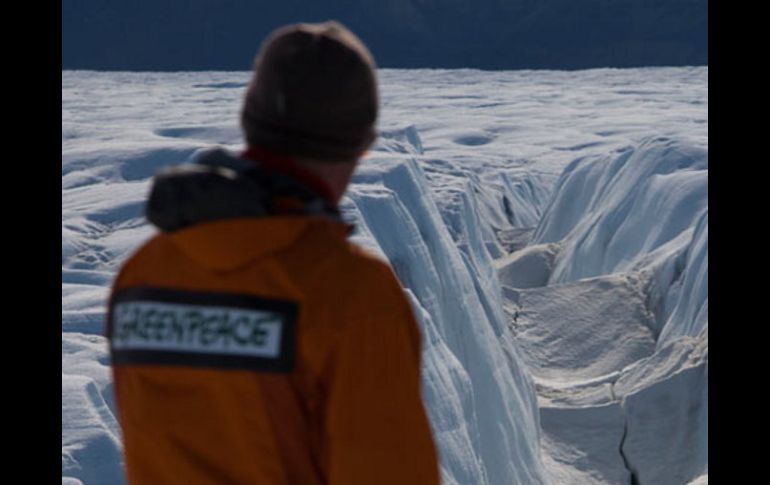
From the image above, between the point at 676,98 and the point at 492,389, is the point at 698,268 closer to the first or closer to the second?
the point at 492,389

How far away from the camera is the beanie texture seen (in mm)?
1030

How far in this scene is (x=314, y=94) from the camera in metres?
1.03

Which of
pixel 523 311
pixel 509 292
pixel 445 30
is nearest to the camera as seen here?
pixel 523 311

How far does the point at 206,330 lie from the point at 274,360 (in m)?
0.07

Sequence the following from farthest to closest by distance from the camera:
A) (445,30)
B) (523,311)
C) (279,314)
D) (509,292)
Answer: (445,30), (509,292), (523,311), (279,314)

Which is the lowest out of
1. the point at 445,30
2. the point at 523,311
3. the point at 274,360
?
the point at 523,311

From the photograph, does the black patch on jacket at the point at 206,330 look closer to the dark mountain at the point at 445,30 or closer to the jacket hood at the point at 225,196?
the jacket hood at the point at 225,196

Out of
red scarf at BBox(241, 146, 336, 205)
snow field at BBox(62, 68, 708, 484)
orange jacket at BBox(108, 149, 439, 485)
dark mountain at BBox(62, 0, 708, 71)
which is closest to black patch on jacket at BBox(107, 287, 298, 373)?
orange jacket at BBox(108, 149, 439, 485)

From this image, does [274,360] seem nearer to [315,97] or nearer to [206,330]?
[206,330]

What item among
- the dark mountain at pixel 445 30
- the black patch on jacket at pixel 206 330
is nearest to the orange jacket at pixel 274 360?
the black patch on jacket at pixel 206 330

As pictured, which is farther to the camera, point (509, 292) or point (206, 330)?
point (509, 292)

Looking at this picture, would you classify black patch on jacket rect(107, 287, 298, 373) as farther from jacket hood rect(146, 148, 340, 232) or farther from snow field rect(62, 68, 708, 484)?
snow field rect(62, 68, 708, 484)

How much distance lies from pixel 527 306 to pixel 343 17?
31331mm

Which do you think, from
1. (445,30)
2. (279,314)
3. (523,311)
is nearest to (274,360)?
(279,314)
